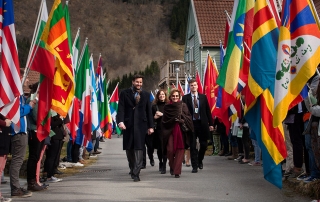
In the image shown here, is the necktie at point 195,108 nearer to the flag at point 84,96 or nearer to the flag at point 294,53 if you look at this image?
the flag at point 84,96

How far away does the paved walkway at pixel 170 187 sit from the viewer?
930cm

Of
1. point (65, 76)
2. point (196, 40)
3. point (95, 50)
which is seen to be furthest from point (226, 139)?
point (95, 50)

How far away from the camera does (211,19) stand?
4231cm

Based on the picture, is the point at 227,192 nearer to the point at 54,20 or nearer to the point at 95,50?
the point at 54,20

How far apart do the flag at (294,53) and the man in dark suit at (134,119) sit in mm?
3872

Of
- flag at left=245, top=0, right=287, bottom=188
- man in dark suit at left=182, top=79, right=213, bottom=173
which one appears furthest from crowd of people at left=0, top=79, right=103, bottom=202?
flag at left=245, top=0, right=287, bottom=188

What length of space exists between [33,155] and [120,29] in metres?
129

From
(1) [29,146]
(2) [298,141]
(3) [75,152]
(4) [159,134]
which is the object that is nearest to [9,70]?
(1) [29,146]

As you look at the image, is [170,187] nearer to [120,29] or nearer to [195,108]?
[195,108]

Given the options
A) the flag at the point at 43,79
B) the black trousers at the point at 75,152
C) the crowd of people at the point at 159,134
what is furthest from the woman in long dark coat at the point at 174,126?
the black trousers at the point at 75,152

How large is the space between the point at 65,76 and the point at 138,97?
5.92ft

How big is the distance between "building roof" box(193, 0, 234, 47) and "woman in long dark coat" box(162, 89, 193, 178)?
27.2 metres

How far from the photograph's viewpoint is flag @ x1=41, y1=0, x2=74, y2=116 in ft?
34.4

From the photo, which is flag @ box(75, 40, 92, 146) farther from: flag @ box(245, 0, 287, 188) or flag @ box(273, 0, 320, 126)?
flag @ box(273, 0, 320, 126)
